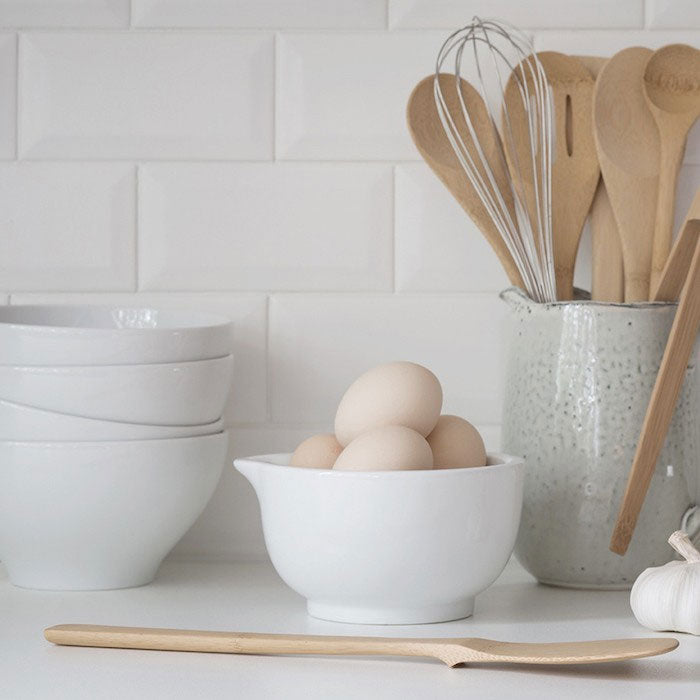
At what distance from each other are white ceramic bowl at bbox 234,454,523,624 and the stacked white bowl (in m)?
0.09

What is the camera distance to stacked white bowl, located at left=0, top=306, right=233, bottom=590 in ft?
2.45

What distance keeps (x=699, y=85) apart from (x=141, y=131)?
429 millimetres

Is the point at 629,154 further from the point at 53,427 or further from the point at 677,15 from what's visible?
the point at 53,427

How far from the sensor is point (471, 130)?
33.7 inches

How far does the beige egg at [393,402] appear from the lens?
2.29ft

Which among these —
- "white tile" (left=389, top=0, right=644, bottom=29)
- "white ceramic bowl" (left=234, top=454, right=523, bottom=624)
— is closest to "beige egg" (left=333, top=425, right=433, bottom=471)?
"white ceramic bowl" (left=234, top=454, right=523, bottom=624)

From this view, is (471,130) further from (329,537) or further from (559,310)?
(329,537)

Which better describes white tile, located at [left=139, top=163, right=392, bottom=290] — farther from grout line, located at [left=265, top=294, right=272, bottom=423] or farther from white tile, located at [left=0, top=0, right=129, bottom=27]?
white tile, located at [left=0, top=0, right=129, bottom=27]

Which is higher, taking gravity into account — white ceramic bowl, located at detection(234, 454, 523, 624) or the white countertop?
white ceramic bowl, located at detection(234, 454, 523, 624)

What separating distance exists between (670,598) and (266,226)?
43 centimetres

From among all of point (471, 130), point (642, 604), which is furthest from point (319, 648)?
point (471, 130)

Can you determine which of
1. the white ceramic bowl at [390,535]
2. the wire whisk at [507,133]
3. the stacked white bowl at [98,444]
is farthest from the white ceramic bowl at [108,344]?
the wire whisk at [507,133]

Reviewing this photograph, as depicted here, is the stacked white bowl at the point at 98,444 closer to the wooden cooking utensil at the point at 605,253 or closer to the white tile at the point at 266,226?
the white tile at the point at 266,226

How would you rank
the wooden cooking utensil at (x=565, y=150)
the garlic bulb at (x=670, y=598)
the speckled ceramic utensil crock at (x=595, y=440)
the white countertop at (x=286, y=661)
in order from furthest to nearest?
the wooden cooking utensil at (x=565, y=150) < the speckled ceramic utensil crock at (x=595, y=440) < the garlic bulb at (x=670, y=598) < the white countertop at (x=286, y=661)
